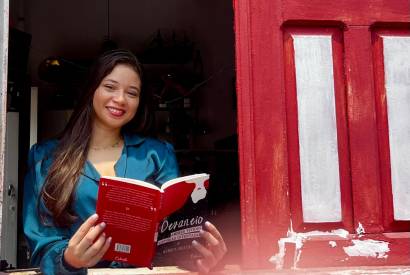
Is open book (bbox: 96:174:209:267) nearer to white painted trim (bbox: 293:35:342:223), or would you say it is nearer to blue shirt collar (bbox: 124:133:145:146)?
white painted trim (bbox: 293:35:342:223)

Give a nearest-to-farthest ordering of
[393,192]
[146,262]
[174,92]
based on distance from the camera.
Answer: [146,262]
[393,192]
[174,92]

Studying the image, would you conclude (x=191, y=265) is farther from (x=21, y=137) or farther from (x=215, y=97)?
(x=215, y=97)

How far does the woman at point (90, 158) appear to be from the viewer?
2355mm

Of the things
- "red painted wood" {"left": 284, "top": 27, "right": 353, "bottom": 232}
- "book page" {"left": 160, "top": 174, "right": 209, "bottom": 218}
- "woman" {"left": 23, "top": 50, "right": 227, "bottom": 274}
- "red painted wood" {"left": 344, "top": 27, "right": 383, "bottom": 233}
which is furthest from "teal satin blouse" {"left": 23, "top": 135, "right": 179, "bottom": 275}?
"red painted wood" {"left": 344, "top": 27, "right": 383, "bottom": 233}

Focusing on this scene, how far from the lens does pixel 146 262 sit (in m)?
1.96

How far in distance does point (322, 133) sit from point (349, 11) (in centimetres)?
56

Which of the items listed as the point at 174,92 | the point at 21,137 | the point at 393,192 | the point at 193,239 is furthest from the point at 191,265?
the point at 174,92

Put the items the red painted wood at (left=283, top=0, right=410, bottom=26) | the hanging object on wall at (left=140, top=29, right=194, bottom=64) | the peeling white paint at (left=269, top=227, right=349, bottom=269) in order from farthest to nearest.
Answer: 1. the hanging object on wall at (left=140, top=29, right=194, bottom=64)
2. the red painted wood at (left=283, top=0, right=410, bottom=26)
3. the peeling white paint at (left=269, top=227, right=349, bottom=269)

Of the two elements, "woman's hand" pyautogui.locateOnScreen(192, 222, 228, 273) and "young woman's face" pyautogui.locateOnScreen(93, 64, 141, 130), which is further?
"young woman's face" pyautogui.locateOnScreen(93, 64, 141, 130)

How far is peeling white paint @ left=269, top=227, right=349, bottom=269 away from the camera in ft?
7.19

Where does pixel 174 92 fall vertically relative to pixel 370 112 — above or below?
above

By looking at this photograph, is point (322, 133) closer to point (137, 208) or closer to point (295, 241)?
point (295, 241)

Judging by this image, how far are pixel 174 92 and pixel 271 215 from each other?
4089 mm

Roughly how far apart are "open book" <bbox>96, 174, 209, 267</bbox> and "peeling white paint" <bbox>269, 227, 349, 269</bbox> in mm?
442
